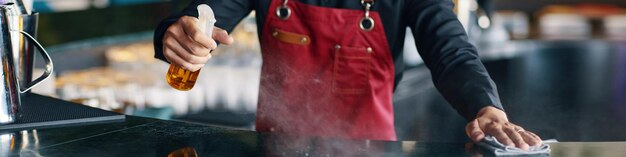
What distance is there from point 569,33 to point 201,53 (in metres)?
4.58

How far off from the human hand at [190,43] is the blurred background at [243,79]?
1514 mm

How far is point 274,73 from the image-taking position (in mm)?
2688

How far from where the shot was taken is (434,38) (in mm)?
2336

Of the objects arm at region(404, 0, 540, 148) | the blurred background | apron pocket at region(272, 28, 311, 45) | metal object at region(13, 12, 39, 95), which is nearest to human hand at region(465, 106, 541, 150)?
arm at region(404, 0, 540, 148)

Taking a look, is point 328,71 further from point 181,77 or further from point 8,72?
point 8,72

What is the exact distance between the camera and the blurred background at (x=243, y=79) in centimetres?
360

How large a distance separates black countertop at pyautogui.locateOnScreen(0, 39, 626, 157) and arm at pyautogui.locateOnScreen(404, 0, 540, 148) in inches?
2.5

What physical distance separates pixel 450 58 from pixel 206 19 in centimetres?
67

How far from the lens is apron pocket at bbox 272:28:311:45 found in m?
2.61

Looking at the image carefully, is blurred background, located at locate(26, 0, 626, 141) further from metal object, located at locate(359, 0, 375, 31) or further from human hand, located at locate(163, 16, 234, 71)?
human hand, located at locate(163, 16, 234, 71)

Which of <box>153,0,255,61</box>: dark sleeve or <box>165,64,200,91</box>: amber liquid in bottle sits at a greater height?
<box>153,0,255,61</box>: dark sleeve

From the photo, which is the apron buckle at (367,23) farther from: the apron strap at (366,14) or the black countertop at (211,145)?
the black countertop at (211,145)

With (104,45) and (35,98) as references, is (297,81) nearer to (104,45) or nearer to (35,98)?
(35,98)

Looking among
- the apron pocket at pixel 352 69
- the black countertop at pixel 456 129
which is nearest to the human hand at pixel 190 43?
the black countertop at pixel 456 129
